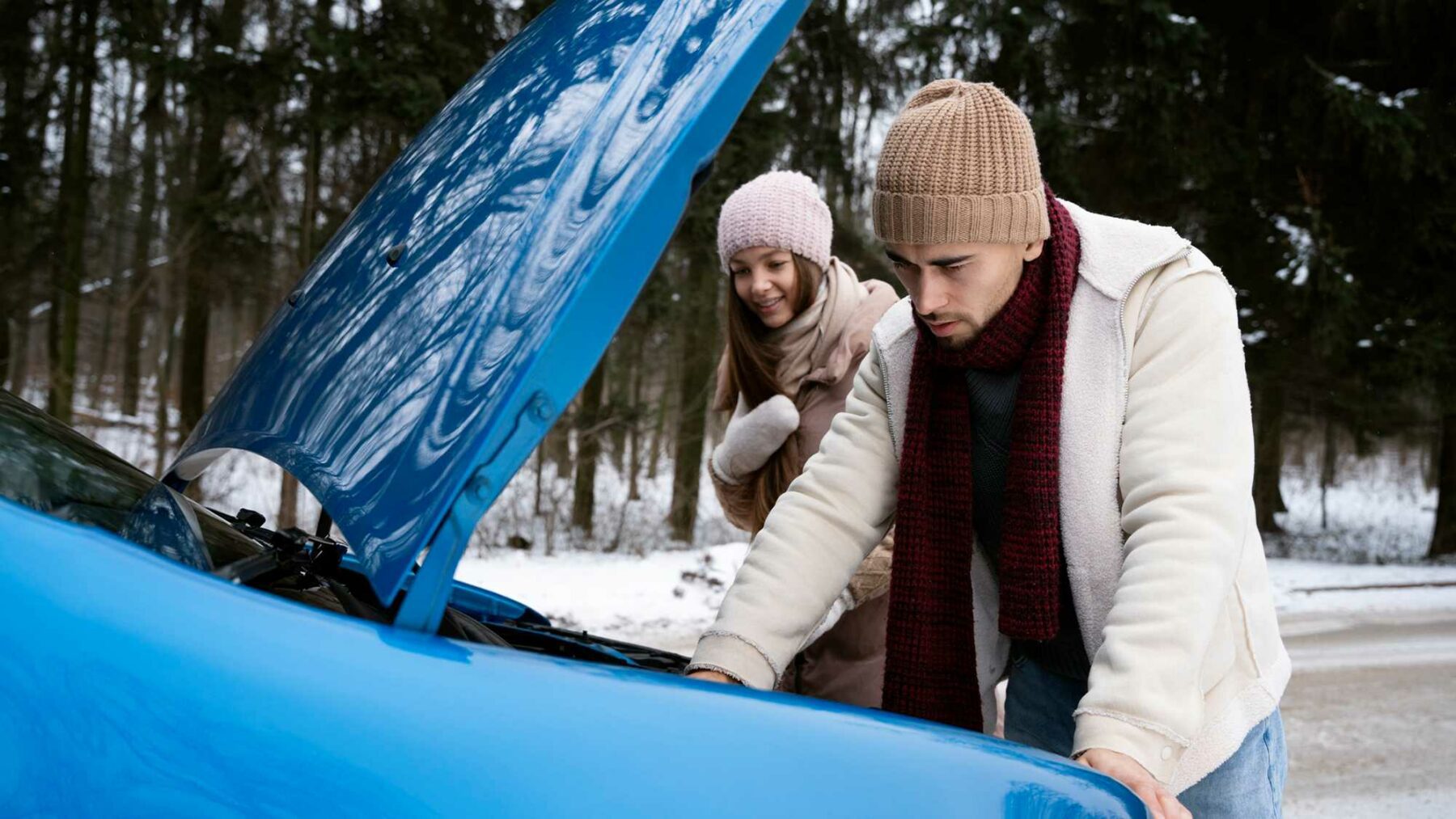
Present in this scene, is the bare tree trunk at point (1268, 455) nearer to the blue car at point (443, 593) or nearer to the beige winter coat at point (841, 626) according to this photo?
the beige winter coat at point (841, 626)

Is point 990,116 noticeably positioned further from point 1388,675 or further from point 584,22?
point 1388,675

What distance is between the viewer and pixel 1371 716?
522 centimetres

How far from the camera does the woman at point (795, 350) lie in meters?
3.03

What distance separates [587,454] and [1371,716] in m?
7.88

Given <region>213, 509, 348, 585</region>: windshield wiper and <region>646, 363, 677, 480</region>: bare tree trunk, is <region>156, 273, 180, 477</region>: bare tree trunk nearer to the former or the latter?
<region>646, 363, 677, 480</region>: bare tree trunk

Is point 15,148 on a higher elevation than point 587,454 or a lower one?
higher

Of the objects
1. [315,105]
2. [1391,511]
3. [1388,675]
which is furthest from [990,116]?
[1391,511]

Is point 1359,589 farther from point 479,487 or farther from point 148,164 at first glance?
point 148,164

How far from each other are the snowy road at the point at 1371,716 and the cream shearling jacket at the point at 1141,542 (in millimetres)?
2744

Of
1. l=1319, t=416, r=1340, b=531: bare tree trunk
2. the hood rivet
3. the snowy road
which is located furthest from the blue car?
l=1319, t=416, r=1340, b=531: bare tree trunk

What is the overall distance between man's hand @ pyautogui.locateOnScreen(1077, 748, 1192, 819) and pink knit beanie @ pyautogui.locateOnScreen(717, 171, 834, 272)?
189 centimetres

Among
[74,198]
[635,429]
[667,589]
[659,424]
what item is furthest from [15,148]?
[667,589]

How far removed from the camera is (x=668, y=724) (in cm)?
109

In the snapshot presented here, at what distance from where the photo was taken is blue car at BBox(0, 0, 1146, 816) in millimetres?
977
